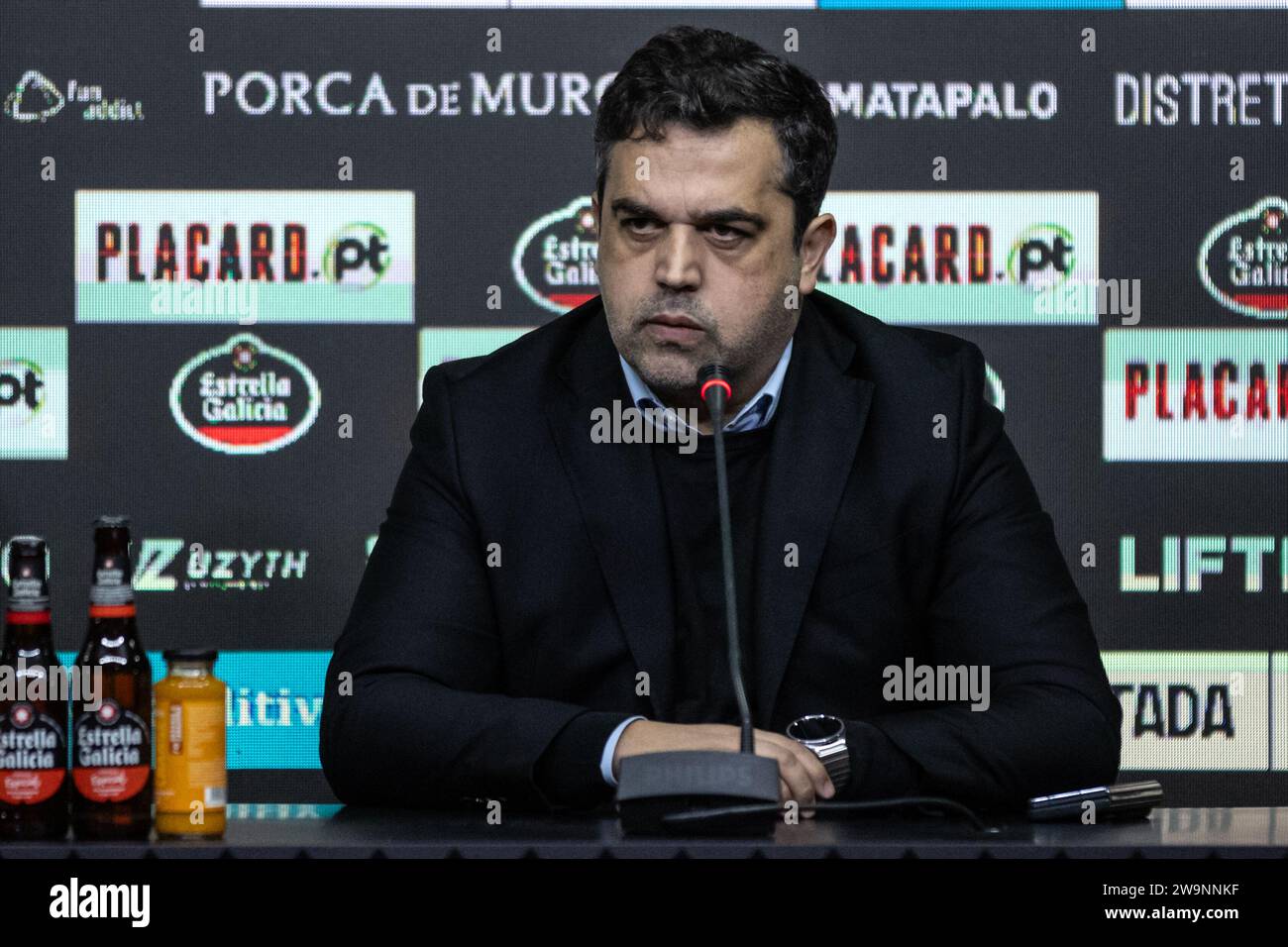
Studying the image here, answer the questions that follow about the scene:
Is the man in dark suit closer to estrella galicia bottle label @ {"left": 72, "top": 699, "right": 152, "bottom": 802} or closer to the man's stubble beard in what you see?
the man's stubble beard

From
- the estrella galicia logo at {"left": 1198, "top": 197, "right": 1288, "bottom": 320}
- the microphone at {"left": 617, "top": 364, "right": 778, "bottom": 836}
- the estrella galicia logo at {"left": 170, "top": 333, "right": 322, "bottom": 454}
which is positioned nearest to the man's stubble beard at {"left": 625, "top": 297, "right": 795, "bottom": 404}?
the microphone at {"left": 617, "top": 364, "right": 778, "bottom": 836}

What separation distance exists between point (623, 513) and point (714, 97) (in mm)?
508

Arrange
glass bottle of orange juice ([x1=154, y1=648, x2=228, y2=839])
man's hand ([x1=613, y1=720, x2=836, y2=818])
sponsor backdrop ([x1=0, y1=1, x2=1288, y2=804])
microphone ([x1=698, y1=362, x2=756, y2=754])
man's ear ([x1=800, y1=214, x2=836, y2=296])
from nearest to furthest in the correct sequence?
glass bottle of orange juice ([x1=154, y1=648, x2=228, y2=839]), microphone ([x1=698, y1=362, x2=756, y2=754]), man's hand ([x1=613, y1=720, x2=836, y2=818]), man's ear ([x1=800, y1=214, x2=836, y2=296]), sponsor backdrop ([x1=0, y1=1, x2=1288, y2=804])

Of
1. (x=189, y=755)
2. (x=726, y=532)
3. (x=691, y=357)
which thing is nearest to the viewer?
(x=189, y=755)

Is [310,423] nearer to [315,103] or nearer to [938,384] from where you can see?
[315,103]

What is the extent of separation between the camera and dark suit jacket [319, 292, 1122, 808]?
1.76 m

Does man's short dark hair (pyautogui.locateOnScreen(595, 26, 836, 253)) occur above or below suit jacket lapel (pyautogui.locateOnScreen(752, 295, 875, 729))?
above

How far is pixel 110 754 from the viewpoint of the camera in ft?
3.94

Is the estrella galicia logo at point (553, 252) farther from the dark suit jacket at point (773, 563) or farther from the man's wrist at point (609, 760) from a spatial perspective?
the man's wrist at point (609, 760)

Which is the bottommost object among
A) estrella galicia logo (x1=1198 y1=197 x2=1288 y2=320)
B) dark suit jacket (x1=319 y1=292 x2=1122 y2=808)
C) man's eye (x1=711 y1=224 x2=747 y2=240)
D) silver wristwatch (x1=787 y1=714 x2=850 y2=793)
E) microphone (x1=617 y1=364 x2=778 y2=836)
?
silver wristwatch (x1=787 y1=714 x2=850 y2=793)

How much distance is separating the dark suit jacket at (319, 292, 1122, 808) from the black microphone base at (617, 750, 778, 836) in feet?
1.73

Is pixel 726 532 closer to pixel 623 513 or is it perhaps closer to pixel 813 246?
pixel 623 513

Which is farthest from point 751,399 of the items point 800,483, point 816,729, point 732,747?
point 732,747

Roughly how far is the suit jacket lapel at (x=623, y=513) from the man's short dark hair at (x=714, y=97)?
0.24 metres
